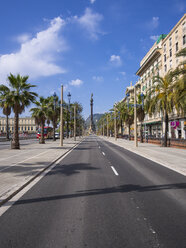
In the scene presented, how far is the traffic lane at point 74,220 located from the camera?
3367 mm

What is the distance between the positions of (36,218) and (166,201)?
3.48 meters

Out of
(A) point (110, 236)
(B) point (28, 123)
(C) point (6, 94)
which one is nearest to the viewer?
(A) point (110, 236)

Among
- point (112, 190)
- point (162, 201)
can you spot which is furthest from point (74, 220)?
point (162, 201)

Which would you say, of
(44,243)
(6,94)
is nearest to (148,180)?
(44,243)

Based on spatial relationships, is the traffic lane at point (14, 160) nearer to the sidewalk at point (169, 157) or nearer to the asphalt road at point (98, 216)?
the asphalt road at point (98, 216)

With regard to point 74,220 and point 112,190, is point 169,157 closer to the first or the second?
point 112,190

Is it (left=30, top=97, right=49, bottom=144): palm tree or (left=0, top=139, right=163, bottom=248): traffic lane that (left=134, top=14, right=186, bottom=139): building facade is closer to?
(left=30, top=97, right=49, bottom=144): palm tree

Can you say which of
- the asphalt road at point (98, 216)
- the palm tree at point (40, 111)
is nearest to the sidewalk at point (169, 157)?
the asphalt road at point (98, 216)

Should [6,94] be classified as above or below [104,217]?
above

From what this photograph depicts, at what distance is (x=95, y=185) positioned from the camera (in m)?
6.85

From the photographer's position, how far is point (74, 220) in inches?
163

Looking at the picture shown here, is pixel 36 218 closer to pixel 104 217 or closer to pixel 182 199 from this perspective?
pixel 104 217

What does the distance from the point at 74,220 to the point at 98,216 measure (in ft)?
1.86

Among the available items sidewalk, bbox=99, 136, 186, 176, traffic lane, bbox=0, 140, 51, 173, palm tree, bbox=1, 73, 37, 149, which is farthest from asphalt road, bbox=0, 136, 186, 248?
palm tree, bbox=1, 73, 37, 149
